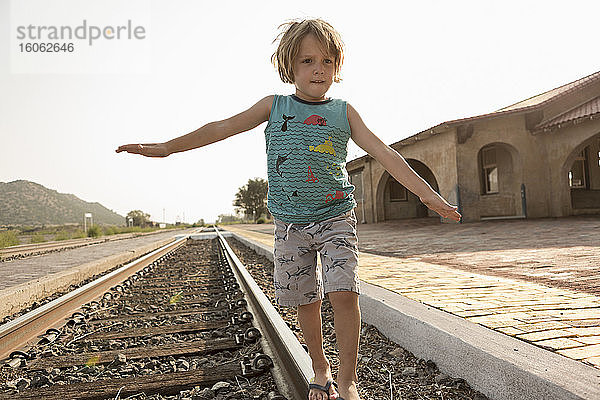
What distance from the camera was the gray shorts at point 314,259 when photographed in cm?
184

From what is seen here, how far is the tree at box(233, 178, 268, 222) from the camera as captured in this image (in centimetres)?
8112

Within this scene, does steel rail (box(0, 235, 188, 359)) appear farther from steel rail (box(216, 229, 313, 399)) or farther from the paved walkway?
the paved walkway

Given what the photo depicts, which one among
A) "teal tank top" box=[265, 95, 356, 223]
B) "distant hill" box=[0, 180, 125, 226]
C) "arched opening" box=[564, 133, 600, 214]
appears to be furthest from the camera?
"distant hill" box=[0, 180, 125, 226]

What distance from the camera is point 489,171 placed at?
1791cm

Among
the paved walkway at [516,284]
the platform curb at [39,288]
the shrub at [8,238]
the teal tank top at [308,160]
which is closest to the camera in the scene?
the teal tank top at [308,160]

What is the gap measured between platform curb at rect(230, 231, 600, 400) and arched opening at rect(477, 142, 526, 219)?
13021mm

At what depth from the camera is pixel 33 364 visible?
271 cm

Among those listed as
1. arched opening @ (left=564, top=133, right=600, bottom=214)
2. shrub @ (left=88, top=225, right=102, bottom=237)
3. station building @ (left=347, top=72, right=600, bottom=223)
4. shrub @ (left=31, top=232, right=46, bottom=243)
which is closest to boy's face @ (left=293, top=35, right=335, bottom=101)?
station building @ (left=347, top=72, right=600, bottom=223)

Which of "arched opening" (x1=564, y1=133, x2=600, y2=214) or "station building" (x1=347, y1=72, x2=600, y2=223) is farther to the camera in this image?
"arched opening" (x1=564, y1=133, x2=600, y2=214)

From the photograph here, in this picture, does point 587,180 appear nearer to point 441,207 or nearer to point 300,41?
point 441,207

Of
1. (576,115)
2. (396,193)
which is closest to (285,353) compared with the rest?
(576,115)

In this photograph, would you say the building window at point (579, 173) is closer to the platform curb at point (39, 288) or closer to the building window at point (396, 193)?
the building window at point (396, 193)

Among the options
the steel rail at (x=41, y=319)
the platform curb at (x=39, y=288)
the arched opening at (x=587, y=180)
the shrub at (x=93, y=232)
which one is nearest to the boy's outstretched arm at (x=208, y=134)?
the steel rail at (x=41, y=319)

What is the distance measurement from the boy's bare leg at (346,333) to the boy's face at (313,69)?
0.92 metres
